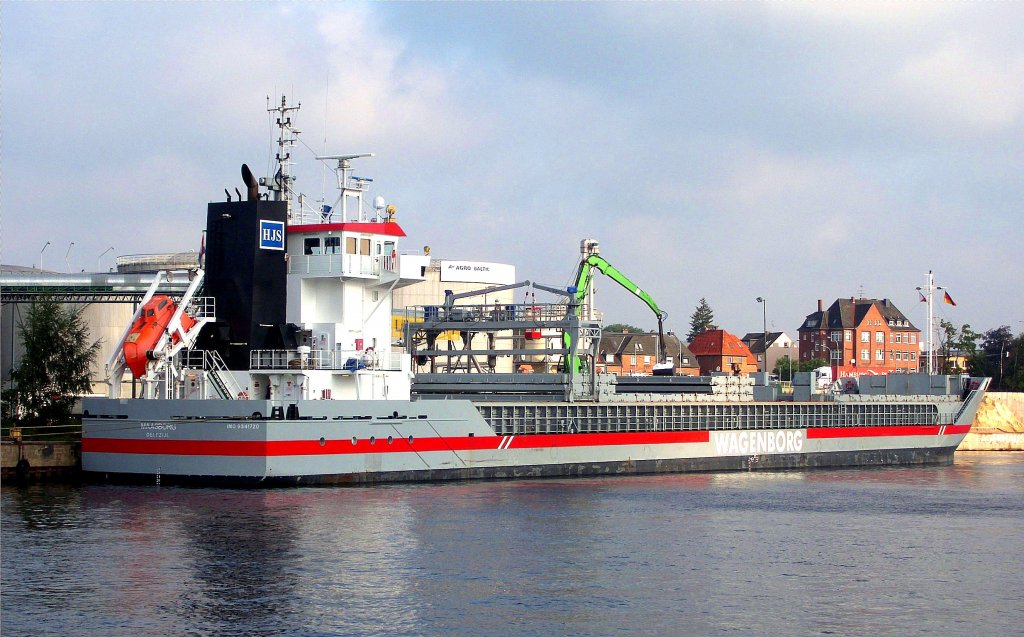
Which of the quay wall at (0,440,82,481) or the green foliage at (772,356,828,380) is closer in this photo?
the quay wall at (0,440,82,481)

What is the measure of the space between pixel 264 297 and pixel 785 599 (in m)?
19.5

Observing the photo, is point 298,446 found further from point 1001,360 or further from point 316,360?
point 1001,360

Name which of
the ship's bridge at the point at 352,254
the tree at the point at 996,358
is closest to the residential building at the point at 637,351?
the tree at the point at 996,358

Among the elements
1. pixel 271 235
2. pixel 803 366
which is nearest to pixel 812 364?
pixel 803 366

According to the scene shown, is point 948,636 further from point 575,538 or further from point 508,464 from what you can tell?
point 508,464

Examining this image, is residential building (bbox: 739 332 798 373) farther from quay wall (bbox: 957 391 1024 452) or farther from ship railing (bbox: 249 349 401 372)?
ship railing (bbox: 249 349 401 372)

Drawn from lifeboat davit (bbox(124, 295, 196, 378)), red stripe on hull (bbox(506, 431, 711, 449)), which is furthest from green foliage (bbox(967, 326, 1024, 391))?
lifeboat davit (bbox(124, 295, 196, 378))

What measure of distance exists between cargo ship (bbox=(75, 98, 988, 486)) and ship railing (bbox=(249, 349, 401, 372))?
0.05 metres

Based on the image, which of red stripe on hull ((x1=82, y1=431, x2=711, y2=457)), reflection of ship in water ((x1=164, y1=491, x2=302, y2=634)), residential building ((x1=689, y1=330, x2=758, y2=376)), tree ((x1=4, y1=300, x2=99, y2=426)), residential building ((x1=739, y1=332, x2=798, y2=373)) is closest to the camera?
reflection of ship in water ((x1=164, y1=491, x2=302, y2=634))

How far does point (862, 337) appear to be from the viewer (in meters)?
103

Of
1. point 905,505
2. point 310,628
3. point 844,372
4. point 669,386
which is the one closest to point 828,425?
point 669,386

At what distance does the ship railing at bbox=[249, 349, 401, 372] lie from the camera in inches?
1387

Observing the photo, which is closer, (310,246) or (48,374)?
(310,246)

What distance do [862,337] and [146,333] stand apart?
80.2m
